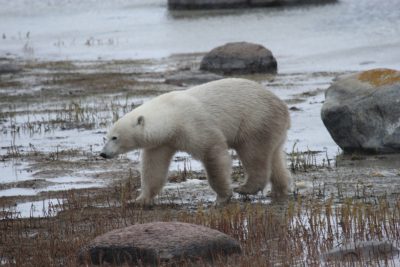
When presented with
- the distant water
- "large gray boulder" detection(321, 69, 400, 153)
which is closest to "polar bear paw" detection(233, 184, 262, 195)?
"large gray boulder" detection(321, 69, 400, 153)

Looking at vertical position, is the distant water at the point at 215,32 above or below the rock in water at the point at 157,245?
above

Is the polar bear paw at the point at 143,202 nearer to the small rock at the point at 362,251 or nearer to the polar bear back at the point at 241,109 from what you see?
the polar bear back at the point at 241,109

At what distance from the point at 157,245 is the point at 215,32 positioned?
93.5 feet

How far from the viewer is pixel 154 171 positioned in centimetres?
952

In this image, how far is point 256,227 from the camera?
25.5ft

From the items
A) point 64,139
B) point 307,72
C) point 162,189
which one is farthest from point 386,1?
point 162,189

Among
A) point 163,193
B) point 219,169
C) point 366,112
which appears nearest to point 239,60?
point 366,112

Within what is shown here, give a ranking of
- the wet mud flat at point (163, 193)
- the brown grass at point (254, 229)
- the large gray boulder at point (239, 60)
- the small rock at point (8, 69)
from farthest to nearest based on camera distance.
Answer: the small rock at point (8, 69), the large gray boulder at point (239, 60), the wet mud flat at point (163, 193), the brown grass at point (254, 229)

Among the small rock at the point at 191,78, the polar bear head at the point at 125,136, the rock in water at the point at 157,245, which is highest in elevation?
the polar bear head at the point at 125,136

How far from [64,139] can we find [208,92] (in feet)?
17.1

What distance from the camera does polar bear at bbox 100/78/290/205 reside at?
9242mm

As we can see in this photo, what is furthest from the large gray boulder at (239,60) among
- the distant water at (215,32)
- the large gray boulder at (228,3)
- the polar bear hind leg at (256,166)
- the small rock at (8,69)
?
the large gray boulder at (228,3)

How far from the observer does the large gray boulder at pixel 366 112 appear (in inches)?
450

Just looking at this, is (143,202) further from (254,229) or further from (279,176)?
(254,229)
